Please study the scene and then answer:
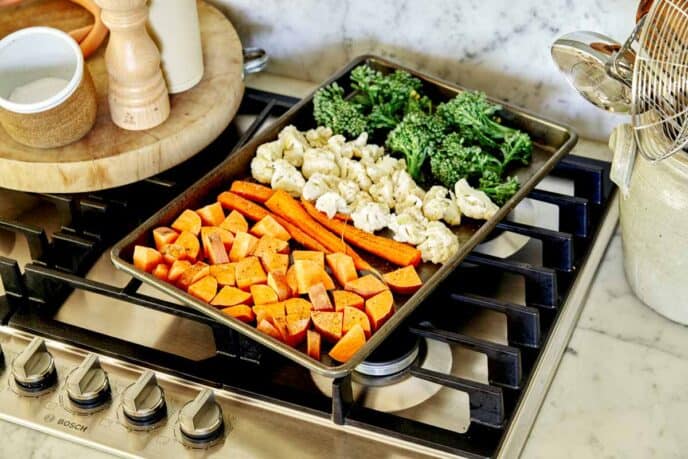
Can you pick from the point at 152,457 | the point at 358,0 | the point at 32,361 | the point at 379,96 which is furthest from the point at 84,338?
the point at 358,0

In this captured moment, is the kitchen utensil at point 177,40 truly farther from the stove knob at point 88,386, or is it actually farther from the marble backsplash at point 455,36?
the stove knob at point 88,386

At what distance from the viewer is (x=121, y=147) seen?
1.14 metres

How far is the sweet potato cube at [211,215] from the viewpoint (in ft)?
3.51

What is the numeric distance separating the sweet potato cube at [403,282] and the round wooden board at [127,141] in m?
0.33

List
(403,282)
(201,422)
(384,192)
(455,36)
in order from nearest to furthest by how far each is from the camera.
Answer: (201,422) < (403,282) < (384,192) < (455,36)

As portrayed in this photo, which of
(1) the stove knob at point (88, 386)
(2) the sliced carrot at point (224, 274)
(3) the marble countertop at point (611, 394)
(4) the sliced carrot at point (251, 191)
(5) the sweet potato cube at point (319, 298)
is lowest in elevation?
(1) the stove knob at point (88, 386)

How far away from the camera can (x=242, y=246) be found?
104 cm

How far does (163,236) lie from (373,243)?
0.75 ft

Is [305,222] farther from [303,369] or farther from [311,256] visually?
[303,369]

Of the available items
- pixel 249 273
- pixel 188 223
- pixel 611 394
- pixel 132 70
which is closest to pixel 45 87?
pixel 132 70

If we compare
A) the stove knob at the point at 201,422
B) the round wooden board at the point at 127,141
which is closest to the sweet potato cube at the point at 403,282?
the stove knob at the point at 201,422

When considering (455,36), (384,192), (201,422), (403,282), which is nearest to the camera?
(201,422)

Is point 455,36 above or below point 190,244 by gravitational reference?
above

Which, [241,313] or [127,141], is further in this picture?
[127,141]
